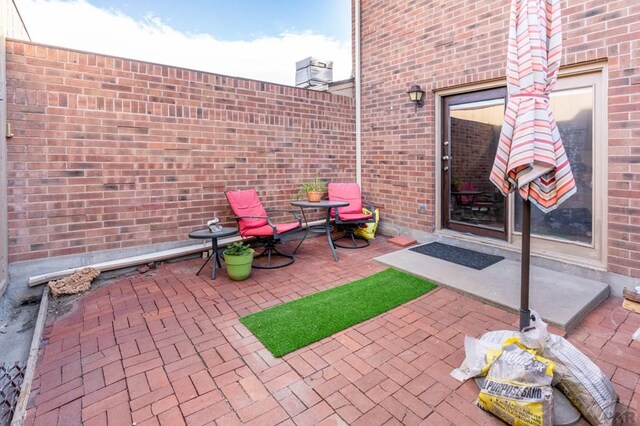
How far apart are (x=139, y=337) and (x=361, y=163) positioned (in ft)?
13.9

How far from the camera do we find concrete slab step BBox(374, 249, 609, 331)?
274 centimetres

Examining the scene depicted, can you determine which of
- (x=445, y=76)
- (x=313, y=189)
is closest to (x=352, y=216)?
(x=313, y=189)

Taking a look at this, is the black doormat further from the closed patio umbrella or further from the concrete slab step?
the closed patio umbrella

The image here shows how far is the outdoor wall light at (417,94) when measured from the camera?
185 inches

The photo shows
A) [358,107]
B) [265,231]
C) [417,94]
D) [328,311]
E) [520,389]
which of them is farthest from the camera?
[358,107]

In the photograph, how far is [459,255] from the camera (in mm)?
4180

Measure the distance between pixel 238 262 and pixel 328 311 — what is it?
1175 millimetres

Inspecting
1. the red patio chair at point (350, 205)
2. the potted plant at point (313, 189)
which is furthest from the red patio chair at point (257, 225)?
the red patio chair at point (350, 205)

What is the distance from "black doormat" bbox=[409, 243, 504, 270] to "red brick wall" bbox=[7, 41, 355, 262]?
2.11 m

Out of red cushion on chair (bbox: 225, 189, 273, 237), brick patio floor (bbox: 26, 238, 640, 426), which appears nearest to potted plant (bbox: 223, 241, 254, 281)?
brick patio floor (bbox: 26, 238, 640, 426)

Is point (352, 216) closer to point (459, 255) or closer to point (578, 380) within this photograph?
point (459, 255)

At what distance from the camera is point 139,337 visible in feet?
8.18

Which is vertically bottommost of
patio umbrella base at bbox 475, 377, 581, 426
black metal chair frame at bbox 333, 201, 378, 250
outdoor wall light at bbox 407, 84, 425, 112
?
patio umbrella base at bbox 475, 377, 581, 426

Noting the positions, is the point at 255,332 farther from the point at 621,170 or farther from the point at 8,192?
the point at 621,170
